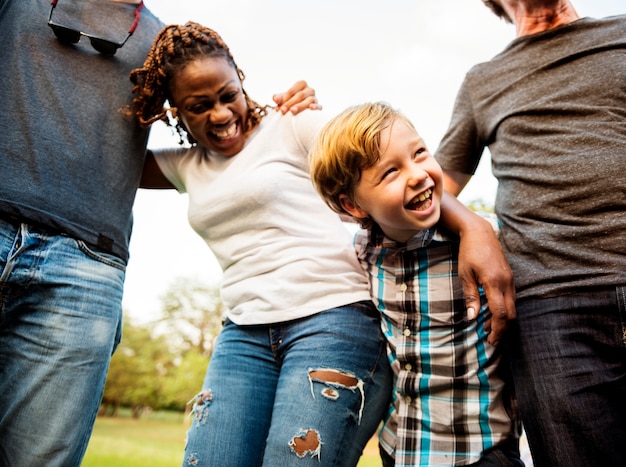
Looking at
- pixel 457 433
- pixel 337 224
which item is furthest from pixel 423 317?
pixel 337 224

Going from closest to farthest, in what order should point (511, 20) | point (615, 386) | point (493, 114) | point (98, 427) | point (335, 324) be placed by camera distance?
Result: point (615, 386)
point (335, 324)
point (493, 114)
point (511, 20)
point (98, 427)

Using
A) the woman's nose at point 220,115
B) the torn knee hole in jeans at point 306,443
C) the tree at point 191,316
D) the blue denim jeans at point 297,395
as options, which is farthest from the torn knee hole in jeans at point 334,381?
the tree at point 191,316

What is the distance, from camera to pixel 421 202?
5.46 ft

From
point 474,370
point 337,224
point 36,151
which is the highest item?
point 36,151

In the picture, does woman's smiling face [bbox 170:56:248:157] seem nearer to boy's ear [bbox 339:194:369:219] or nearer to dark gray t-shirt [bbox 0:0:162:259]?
dark gray t-shirt [bbox 0:0:162:259]

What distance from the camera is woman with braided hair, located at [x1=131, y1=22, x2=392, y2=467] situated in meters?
1.65

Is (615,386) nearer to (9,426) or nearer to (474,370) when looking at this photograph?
(474,370)

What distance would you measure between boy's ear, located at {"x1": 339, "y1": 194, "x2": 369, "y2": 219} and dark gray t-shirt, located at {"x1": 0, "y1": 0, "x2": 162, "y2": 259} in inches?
31.9

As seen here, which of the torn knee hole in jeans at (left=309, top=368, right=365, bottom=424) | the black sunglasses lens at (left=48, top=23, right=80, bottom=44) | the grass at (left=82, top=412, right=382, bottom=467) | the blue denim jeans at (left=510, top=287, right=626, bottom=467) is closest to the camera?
the blue denim jeans at (left=510, top=287, right=626, bottom=467)

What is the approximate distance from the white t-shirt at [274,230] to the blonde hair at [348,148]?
0.47ft

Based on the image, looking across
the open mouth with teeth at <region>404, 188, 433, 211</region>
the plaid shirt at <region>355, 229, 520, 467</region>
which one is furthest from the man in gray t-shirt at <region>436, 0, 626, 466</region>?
→ the open mouth with teeth at <region>404, 188, 433, 211</region>

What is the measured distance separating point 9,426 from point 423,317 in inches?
53.0

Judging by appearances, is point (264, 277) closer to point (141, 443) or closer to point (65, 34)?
point (65, 34)

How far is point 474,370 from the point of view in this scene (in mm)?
1632
